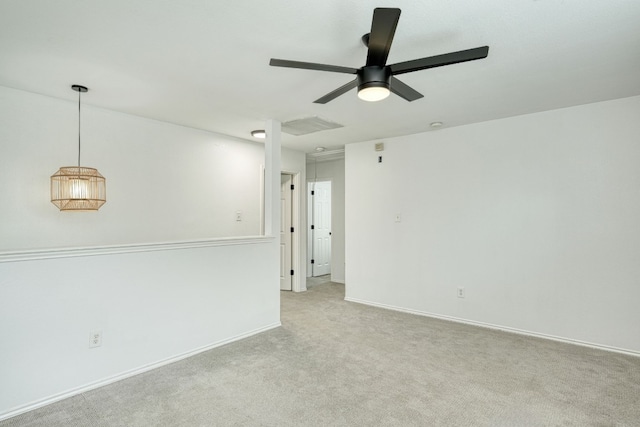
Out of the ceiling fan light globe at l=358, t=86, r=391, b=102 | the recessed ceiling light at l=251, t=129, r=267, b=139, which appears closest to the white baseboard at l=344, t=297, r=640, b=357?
the recessed ceiling light at l=251, t=129, r=267, b=139

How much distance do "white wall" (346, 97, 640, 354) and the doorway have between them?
6.65 feet

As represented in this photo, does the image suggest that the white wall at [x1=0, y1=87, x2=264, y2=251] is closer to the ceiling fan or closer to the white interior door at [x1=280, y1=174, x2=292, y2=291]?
the white interior door at [x1=280, y1=174, x2=292, y2=291]

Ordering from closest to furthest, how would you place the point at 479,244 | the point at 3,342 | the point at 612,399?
the point at 3,342, the point at 612,399, the point at 479,244

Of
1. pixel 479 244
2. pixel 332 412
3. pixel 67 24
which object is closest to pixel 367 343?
pixel 332 412

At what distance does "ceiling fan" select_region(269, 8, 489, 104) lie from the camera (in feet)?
5.30

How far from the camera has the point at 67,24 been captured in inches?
77.6

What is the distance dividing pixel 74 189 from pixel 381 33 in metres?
3.11

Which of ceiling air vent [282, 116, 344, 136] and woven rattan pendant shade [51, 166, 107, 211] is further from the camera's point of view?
ceiling air vent [282, 116, 344, 136]

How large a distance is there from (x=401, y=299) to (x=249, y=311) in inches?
85.0

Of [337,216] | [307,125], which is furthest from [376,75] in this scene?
[337,216]

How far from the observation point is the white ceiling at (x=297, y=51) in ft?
5.98

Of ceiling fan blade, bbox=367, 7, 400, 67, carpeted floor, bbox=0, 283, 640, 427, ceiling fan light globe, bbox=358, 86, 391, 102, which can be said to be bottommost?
carpeted floor, bbox=0, 283, 640, 427

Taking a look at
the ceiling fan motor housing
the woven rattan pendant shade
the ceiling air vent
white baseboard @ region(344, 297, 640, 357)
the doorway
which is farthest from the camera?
the doorway

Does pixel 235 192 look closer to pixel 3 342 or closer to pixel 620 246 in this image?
pixel 3 342
